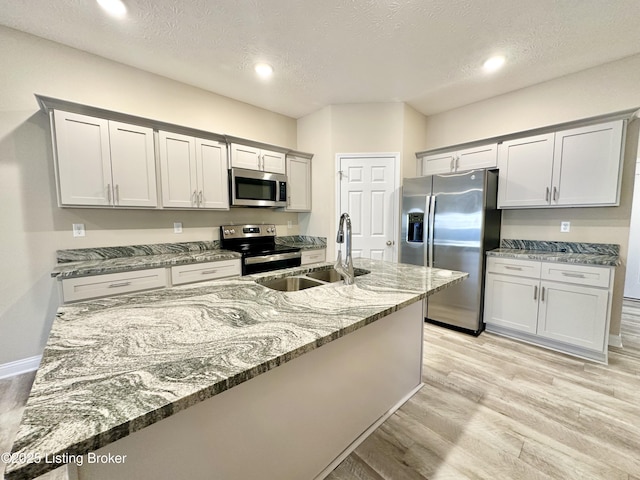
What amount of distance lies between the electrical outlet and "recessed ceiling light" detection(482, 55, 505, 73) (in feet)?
13.8

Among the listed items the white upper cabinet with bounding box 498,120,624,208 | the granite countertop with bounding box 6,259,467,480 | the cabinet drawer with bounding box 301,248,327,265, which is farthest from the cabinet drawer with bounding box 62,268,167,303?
the white upper cabinet with bounding box 498,120,624,208

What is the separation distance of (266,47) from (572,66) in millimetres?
3036

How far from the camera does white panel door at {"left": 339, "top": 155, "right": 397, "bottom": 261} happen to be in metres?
3.64

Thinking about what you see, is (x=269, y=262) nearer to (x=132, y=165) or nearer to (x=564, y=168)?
(x=132, y=165)

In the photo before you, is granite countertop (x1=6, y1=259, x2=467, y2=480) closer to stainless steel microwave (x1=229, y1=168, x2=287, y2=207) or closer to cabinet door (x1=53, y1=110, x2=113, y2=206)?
cabinet door (x1=53, y1=110, x2=113, y2=206)

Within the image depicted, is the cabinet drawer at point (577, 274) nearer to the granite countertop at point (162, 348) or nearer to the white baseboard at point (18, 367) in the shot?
the granite countertop at point (162, 348)

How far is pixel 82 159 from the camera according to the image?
2.28 metres

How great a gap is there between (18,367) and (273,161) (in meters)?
3.16

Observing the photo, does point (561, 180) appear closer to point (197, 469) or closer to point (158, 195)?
point (197, 469)

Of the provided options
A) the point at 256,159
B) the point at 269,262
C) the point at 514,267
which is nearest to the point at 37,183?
the point at 256,159

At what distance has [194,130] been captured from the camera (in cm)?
286

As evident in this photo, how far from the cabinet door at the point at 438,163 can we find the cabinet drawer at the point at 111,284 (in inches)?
135

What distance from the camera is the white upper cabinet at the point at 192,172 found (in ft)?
8.99

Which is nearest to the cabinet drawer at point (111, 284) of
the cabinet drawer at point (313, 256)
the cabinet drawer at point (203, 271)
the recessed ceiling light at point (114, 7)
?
the cabinet drawer at point (203, 271)
